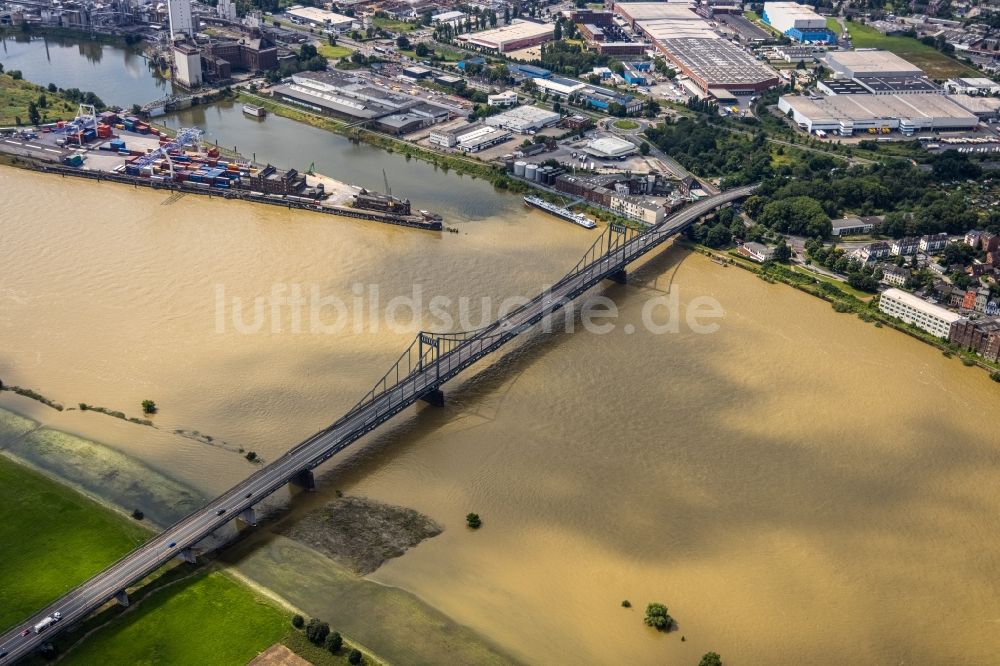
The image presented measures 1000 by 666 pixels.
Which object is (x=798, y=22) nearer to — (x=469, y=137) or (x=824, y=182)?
(x=824, y=182)

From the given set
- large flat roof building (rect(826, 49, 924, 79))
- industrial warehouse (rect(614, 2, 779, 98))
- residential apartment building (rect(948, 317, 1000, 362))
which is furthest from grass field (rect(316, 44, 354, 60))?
residential apartment building (rect(948, 317, 1000, 362))

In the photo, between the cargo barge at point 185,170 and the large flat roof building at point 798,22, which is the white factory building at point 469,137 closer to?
the cargo barge at point 185,170

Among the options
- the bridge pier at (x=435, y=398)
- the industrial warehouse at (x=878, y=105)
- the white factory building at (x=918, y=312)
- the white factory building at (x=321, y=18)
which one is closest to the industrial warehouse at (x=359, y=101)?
the white factory building at (x=321, y=18)

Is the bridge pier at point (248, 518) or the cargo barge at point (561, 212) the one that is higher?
the cargo barge at point (561, 212)

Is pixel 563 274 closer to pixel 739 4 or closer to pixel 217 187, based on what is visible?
pixel 217 187

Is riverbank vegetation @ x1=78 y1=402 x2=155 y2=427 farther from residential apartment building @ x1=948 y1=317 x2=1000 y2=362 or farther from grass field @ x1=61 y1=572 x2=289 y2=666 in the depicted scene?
residential apartment building @ x1=948 y1=317 x2=1000 y2=362

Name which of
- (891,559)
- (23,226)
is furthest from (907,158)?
(23,226)

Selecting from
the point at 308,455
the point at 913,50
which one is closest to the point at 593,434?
the point at 308,455
